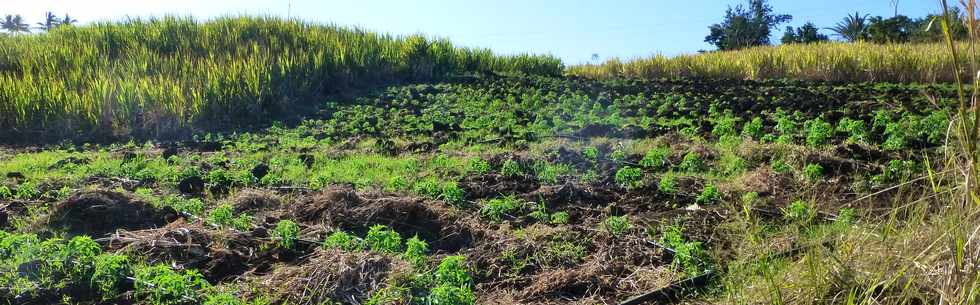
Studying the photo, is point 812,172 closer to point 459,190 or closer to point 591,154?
point 591,154

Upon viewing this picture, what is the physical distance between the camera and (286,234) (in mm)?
4539

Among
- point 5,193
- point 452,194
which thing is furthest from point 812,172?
point 5,193

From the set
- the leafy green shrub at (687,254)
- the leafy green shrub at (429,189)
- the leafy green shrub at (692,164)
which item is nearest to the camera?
the leafy green shrub at (687,254)

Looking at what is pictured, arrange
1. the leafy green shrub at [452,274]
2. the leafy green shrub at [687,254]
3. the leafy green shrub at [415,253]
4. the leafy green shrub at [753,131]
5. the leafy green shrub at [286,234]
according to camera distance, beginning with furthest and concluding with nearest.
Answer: the leafy green shrub at [753,131]
the leafy green shrub at [286,234]
the leafy green shrub at [415,253]
the leafy green shrub at [687,254]
the leafy green shrub at [452,274]

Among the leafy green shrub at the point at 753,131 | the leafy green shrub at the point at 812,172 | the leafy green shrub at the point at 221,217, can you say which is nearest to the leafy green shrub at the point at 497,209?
the leafy green shrub at the point at 221,217

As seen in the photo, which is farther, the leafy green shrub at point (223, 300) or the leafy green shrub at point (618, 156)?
the leafy green shrub at point (618, 156)

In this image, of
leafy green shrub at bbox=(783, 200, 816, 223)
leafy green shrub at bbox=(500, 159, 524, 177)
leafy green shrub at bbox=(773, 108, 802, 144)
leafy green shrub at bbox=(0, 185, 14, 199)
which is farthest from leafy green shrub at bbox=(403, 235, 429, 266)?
leafy green shrub at bbox=(773, 108, 802, 144)

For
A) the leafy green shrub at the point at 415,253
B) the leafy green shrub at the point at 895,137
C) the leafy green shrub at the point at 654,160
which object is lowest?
the leafy green shrub at the point at 415,253

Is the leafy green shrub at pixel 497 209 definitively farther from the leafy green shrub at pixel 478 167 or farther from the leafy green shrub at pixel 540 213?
the leafy green shrub at pixel 478 167

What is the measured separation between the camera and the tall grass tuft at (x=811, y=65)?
544 inches

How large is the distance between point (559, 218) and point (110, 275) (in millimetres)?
2548

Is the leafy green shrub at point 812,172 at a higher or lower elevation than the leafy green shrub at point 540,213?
higher

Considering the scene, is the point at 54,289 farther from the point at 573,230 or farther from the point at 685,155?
the point at 685,155

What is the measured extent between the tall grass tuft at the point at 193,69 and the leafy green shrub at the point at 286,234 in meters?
5.62
